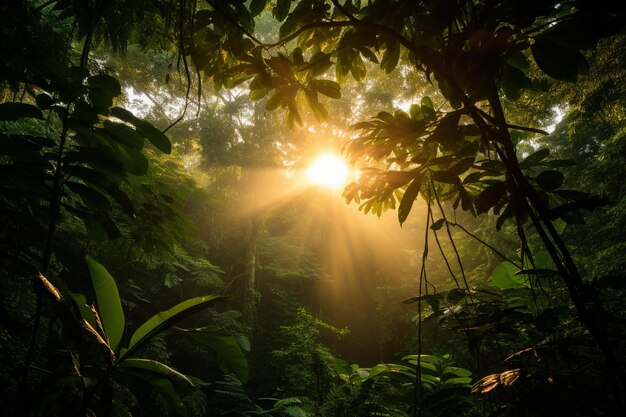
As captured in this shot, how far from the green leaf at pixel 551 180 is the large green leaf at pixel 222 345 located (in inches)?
49.5

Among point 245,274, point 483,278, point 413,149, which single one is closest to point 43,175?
point 413,149

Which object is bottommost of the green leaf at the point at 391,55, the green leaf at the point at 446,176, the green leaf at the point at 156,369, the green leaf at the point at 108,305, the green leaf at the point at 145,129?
the green leaf at the point at 156,369

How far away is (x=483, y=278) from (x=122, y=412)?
545cm

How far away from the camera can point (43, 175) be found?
1068 mm

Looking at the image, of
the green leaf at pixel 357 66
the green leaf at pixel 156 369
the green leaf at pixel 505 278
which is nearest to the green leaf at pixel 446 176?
the green leaf at pixel 357 66

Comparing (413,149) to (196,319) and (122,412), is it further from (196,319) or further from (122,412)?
(196,319)

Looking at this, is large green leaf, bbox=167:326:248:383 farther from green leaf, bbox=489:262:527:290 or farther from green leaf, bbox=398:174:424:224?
green leaf, bbox=489:262:527:290

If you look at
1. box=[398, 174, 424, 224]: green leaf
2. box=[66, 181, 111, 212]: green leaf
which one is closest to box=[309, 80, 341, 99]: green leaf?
box=[398, 174, 424, 224]: green leaf

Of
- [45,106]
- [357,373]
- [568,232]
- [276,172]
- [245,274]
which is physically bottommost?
[357,373]

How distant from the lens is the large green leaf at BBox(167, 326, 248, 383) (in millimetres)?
1346

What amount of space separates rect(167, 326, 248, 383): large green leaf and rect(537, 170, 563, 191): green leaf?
4.12ft

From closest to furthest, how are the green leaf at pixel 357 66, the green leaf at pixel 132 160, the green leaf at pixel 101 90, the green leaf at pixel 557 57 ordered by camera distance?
the green leaf at pixel 557 57 < the green leaf at pixel 101 90 < the green leaf at pixel 132 160 < the green leaf at pixel 357 66

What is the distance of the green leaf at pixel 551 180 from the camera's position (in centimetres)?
89

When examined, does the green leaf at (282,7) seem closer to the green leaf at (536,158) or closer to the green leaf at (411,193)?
the green leaf at (411,193)
